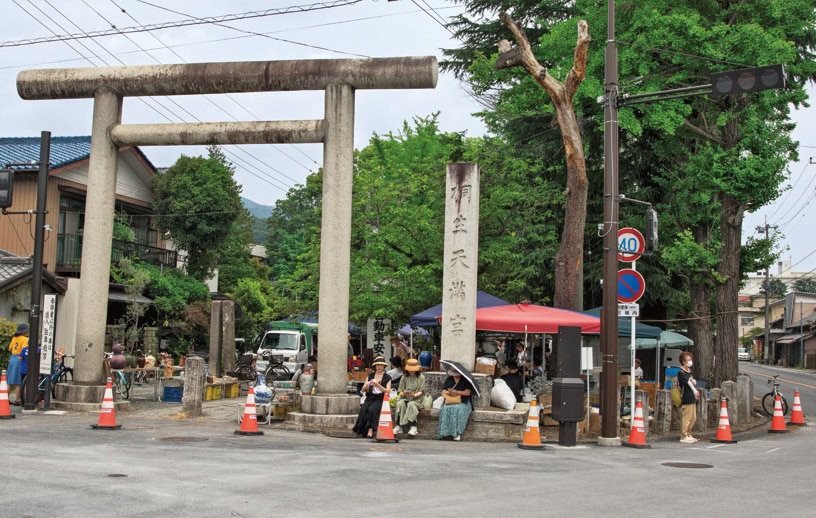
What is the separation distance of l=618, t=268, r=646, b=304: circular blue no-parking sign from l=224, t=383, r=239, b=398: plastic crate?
461 inches

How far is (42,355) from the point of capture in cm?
1731

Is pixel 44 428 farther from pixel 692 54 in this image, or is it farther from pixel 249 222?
pixel 249 222

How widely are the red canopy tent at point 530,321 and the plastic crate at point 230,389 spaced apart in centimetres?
852

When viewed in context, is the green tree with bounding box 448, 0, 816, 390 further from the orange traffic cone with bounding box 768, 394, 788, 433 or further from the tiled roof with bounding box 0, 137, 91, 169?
the tiled roof with bounding box 0, 137, 91, 169

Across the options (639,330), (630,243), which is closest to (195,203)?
(639,330)

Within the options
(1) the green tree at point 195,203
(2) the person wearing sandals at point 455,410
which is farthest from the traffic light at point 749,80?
(1) the green tree at point 195,203

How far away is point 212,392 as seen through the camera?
21.7m

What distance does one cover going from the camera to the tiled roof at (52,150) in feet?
97.8

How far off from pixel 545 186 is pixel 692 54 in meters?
6.76

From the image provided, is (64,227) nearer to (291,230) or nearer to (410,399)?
(410,399)

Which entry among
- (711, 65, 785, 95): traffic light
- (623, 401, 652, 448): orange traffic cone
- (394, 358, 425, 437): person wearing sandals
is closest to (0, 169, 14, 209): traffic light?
(394, 358, 425, 437): person wearing sandals

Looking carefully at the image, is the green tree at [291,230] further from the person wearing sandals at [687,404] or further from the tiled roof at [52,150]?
the person wearing sandals at [687,404]

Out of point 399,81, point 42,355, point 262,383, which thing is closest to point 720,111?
point 399,81

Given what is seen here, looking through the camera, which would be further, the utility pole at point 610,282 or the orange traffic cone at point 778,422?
the orange traffic cone at point 778,422
